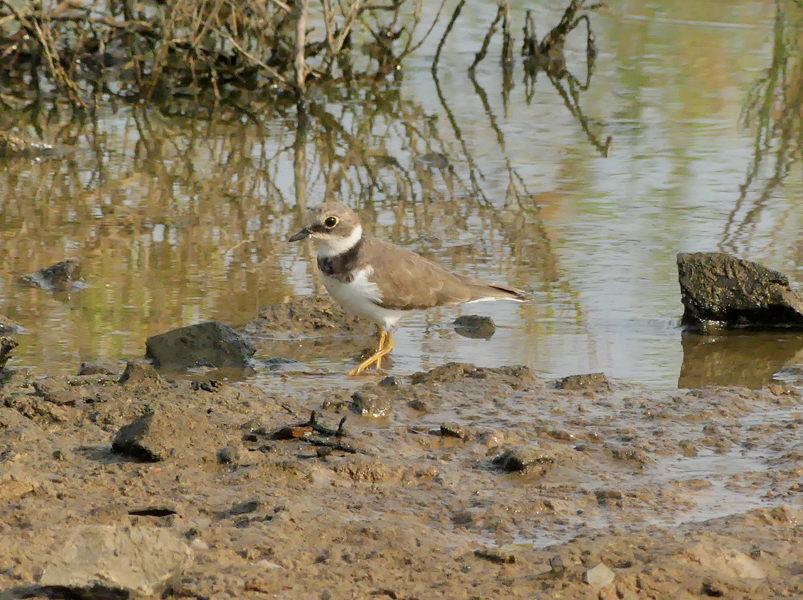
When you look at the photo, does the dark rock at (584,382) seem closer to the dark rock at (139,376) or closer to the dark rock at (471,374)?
the dark rock at (471,374)

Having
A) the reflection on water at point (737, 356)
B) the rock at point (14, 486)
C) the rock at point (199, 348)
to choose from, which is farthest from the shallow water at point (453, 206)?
the rock at point (14, 486)

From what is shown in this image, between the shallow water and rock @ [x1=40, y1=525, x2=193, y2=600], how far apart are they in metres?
2.43

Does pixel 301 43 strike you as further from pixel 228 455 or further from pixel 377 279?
pixel 228 455

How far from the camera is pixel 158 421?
4.00 m

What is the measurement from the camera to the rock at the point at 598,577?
10.3 ft

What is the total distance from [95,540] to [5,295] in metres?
3.65

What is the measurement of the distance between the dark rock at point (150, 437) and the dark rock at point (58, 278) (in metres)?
2.57

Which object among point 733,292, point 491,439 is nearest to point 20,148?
point 733,292

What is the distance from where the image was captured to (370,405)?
4.63 metres

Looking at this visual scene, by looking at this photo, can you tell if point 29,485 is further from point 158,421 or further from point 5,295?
point 5,295

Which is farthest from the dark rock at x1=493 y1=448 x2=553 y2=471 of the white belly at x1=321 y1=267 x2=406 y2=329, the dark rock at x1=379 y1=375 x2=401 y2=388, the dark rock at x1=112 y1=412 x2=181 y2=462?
the white belly at x1=321 y1=267 x2=406 y2=329

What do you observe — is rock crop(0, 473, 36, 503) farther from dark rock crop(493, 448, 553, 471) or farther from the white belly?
the white belly

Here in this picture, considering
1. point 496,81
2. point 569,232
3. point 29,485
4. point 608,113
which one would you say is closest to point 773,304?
point 569,232

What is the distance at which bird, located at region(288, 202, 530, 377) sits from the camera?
562 centimetres
